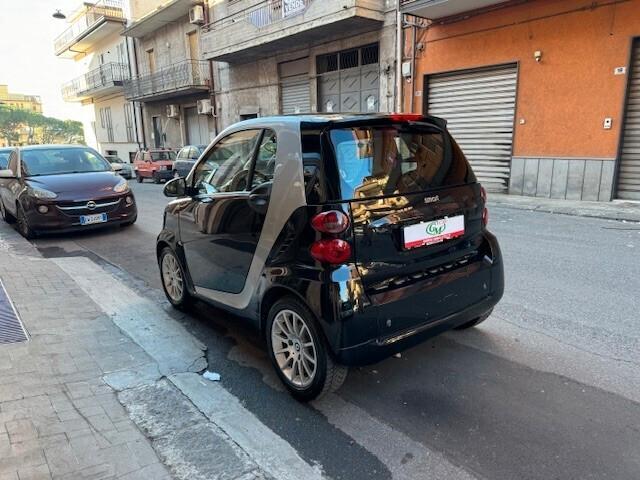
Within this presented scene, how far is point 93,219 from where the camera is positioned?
8.15 m

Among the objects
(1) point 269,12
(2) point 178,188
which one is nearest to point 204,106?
(1) point 269,12

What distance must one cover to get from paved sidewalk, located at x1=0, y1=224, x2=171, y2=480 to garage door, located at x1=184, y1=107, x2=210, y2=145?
73.7ft

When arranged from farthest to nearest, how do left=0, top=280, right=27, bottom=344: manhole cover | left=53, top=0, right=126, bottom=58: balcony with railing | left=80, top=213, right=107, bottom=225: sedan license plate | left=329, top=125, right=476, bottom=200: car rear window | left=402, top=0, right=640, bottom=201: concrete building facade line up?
left=53, top=0, right=126, bottom=58: balcony with railing
left=402, top=0, right=640, bottom=201: concrete building facade
left=80, top=213, right=107, bottom=225: sedan license plate
left=0, top=280, right=27, bottom=344: manhole cover
left=329, top=125, right=476, bottom=200: car rear window

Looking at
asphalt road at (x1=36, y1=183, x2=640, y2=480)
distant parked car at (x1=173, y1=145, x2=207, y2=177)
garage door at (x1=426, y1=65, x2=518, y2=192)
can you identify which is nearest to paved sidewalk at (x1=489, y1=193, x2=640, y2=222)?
garage door at (x1=426, y1=65, x2=518, y2=192)

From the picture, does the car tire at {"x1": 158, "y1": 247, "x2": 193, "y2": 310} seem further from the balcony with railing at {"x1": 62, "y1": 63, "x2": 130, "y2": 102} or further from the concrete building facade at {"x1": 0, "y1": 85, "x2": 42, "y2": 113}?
the concrete building facade at {"x1": 0, "y1": 85, "x2": 42, "y2": 113}

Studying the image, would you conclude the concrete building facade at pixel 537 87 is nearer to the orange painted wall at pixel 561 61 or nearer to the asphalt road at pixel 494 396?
the orange painted wall at pixel 561 61

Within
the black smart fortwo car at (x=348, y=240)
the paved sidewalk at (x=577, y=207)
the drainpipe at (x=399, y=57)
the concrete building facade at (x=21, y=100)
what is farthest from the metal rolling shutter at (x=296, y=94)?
the concrete building facade at (x=21, y=100)

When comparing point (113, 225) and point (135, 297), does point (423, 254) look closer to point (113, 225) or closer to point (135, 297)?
point (135, 297)

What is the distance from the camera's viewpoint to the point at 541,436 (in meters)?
2.54

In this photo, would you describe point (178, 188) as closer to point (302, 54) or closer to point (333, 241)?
point (333, 241)

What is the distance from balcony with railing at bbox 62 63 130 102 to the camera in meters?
32.7

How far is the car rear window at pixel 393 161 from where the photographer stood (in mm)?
2768

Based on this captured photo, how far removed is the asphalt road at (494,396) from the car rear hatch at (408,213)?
53 cm

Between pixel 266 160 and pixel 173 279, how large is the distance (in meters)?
1.93
